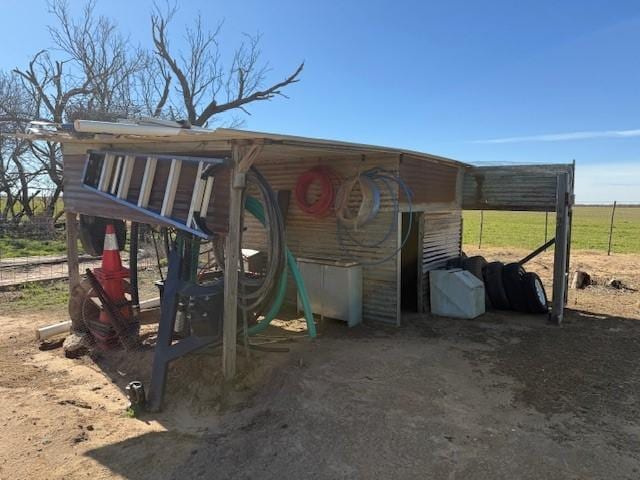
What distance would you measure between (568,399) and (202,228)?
3501 millimetres

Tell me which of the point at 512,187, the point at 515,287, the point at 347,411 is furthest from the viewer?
the point at 512,187

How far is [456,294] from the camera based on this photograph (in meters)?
6.70

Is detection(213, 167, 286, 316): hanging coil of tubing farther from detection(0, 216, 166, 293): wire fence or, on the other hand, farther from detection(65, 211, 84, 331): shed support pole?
detection(0, 216, 166, 293): wire fence

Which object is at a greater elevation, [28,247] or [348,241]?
[348,241]

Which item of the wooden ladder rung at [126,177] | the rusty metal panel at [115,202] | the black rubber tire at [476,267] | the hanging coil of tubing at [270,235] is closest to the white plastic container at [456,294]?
the black rubber tire at [476,267]

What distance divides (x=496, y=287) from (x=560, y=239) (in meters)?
1.26

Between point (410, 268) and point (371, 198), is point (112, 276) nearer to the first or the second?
point (371, 198)

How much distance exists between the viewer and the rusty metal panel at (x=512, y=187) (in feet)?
21.9

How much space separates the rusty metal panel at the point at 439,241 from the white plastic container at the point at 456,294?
0.24 meters

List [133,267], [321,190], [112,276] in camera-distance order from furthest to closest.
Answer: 1. [321,190]
2. [133,267]
3. [112,276]

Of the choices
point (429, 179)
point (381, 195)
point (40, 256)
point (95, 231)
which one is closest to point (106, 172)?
point (95, 231)

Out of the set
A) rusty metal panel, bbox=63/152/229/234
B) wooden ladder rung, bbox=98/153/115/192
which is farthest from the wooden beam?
wooden ladder rung, bbox=98/153/115/192

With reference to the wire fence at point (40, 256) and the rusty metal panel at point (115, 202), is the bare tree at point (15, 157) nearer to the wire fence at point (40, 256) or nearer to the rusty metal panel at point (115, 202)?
the wire fence at point (40, 256)

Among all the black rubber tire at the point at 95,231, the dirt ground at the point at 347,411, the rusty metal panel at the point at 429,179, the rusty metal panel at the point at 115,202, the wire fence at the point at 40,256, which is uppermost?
the rusty metal panel at the point at 429,179
